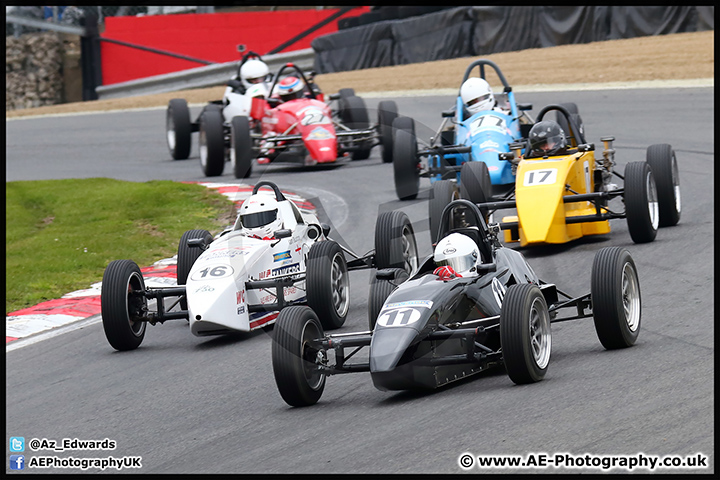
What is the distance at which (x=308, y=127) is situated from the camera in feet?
59.2

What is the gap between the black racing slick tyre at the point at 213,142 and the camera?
744 inches

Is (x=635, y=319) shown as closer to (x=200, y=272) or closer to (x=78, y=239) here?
(x=200, y=272)

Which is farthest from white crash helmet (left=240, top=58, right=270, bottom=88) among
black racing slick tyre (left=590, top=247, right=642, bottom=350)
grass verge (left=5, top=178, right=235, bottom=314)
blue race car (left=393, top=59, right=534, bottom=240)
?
black racing slick tyre (left=590, top=247, right=642, bottom=350)

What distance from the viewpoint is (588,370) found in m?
7.27

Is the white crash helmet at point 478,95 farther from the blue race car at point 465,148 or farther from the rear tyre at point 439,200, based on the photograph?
the rear tyre at point 439,200

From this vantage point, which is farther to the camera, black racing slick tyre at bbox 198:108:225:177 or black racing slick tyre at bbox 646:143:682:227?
black racing slick tyre at bbox 198:108:225:177

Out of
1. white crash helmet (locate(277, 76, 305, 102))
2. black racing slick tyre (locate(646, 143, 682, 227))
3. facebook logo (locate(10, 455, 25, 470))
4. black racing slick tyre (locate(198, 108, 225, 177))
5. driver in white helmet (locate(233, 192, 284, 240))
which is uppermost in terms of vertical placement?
white crash helmet (locate(277, 76, 305, 102))

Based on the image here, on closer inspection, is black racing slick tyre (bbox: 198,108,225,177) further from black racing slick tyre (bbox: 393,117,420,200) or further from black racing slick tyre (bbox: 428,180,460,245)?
black racing slick tyre (bbox: 428,180,460,245)

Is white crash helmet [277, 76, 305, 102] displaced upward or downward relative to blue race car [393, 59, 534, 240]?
upward

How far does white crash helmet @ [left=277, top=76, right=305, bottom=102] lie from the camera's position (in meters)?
19.2

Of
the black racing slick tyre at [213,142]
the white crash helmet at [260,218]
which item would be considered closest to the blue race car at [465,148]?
the white crash helmet at [260,218]

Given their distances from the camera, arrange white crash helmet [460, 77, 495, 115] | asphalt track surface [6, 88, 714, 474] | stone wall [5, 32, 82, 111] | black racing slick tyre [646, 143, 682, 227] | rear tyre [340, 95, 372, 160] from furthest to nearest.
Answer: stone wall [5, 32, 82, 111]
rear tyre [340, 95, 372, 160]
white crash helmet [460, 77, 495, 115]
black racing slick tyre [646, 143, 682, 227]
asphalt track surface [6, 88, 714, 474]

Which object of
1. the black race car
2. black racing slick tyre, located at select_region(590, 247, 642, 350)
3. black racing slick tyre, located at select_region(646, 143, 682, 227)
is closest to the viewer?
the black race car

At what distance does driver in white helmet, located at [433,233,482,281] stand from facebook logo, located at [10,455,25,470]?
3147mm
